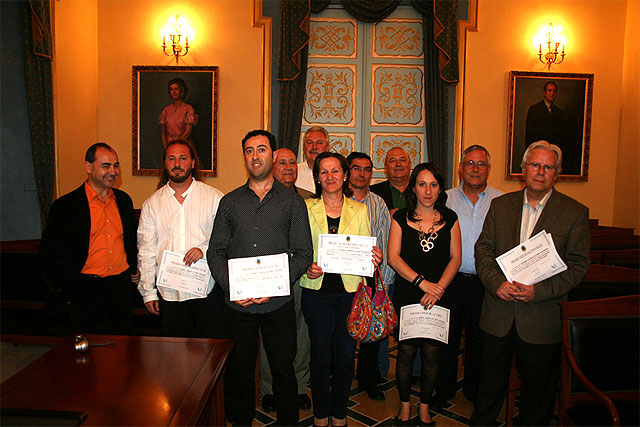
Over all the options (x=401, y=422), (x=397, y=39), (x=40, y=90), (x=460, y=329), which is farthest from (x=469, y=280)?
(x=40, y=90)

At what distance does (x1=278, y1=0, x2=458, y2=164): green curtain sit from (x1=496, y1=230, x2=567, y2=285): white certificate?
413cm

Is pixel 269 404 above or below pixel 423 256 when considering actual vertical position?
below

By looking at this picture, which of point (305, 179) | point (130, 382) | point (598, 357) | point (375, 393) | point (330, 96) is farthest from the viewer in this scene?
point (330, 96)

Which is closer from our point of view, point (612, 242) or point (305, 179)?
point (305, 179)

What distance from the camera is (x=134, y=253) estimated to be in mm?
2920

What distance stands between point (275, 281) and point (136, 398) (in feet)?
3.04

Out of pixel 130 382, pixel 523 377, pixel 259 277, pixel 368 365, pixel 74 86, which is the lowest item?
pixel 368 365

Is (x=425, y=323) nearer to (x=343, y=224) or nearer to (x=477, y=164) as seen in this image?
(x=343, y=224)

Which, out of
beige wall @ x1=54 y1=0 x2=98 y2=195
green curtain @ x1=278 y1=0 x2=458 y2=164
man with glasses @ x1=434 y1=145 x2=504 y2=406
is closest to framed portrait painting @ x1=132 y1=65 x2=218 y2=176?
beige wall @ x1=54 y1=0 x2=98 y2=195

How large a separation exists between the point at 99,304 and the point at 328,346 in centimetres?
149

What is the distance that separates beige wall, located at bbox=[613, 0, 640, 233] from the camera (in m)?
6.20

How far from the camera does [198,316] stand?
2.69 metres

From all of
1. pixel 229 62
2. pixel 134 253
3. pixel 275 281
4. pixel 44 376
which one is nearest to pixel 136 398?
pixel 44 376

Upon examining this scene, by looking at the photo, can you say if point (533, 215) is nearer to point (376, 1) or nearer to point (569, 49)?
point (376, 1)
